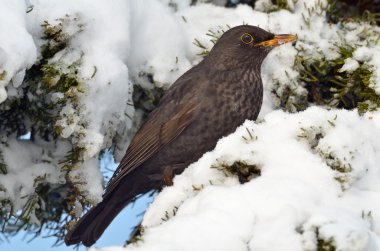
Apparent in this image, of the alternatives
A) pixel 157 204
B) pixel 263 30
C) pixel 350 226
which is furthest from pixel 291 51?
pixel 350 226

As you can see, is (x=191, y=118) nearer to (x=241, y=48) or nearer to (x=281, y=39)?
(x=241, y=48)

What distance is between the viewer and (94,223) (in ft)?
15.3

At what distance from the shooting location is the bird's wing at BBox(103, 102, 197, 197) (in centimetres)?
461

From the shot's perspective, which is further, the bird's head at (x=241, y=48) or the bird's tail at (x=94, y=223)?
the bird's head at (x=241, y=48)

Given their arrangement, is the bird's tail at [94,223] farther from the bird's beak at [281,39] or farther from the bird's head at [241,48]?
the bird's beak at [281,39]

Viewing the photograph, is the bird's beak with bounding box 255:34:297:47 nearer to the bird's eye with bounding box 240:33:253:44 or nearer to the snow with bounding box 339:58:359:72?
the bird's eye with bounding box 240:33:253:44

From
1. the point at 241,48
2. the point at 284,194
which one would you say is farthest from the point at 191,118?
the point at 284,194

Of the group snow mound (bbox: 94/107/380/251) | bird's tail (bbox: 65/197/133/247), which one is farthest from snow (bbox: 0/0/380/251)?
bird's tail (bbox: 65/197/133/247)

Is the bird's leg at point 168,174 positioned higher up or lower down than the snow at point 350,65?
lower down

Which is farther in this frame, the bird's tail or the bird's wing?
the bird's wing

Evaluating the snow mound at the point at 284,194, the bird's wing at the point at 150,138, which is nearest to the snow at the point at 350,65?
the snow mound at the point at 284,194

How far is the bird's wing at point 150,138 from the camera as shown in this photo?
182 inches

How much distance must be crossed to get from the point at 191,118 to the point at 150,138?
29cm

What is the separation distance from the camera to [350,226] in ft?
8.23
